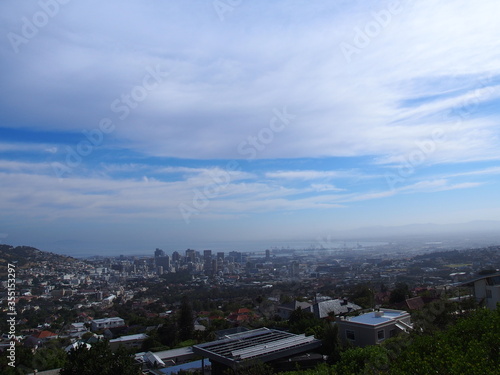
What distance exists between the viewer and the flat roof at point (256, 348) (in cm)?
946

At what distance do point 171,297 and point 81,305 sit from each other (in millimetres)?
10925

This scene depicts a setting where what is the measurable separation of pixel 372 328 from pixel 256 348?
3682mm

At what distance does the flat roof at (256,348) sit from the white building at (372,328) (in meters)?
1.59

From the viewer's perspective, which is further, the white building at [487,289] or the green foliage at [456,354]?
the white building at [487,289]

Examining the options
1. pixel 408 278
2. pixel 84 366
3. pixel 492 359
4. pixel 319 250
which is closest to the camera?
pixel 492 359

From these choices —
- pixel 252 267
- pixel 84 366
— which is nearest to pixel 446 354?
pixel 84 366

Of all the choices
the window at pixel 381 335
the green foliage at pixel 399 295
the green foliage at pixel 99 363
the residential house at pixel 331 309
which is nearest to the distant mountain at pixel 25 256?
the residential house at pixel 331 309

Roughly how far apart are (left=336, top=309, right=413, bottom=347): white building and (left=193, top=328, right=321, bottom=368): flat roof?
1594 millimetres

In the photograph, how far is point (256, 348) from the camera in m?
9.93

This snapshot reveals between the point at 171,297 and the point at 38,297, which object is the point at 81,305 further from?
the point at 171,297

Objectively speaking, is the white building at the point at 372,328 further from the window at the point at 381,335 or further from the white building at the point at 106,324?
the white building at the point at 106,324

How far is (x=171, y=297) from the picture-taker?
50.9 m

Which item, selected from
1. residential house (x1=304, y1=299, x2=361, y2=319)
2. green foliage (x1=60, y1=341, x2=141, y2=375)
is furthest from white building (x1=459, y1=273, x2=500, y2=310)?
green foliage (x1=60, y1=341, x2=141, y2=375)

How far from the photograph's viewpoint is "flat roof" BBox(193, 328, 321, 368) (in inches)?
372
